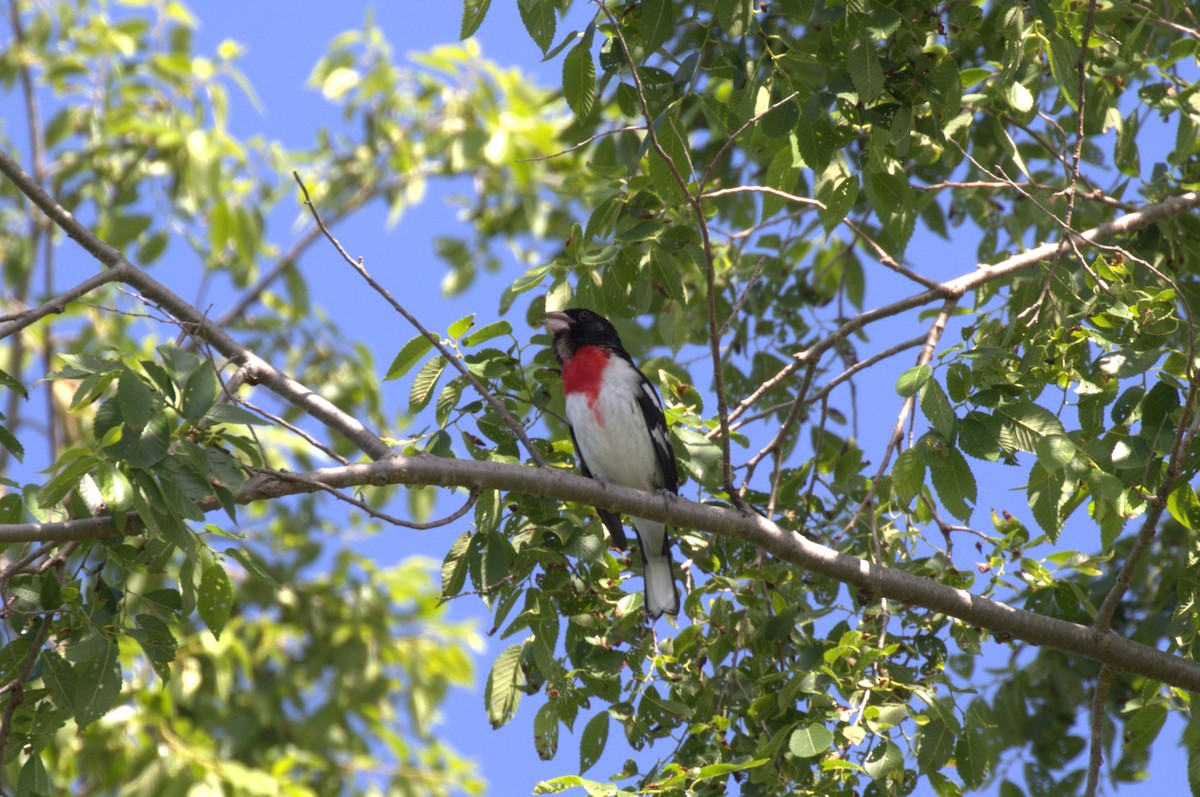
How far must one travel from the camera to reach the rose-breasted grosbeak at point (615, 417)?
5047 millimetres

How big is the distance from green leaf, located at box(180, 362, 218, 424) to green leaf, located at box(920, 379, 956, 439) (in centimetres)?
174

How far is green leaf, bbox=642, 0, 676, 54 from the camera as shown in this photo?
351cm

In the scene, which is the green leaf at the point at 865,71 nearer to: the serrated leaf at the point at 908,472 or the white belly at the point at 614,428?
the serrated leaf at the point at 908,472

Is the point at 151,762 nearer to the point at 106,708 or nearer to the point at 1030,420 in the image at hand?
the point at 106,708

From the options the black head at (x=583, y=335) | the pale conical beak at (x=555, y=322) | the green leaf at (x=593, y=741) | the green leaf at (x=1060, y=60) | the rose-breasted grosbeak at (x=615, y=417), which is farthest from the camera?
the black head at (x=583, y=335)

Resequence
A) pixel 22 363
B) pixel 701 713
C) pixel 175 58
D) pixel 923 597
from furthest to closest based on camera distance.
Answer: pixel 22 363 → pixel 175 58 → pixel 701 713 → pixel 923 597

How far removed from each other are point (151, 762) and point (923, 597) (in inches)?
203

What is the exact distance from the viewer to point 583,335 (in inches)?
211

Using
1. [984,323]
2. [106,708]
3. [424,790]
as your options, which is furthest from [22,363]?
[984,323]

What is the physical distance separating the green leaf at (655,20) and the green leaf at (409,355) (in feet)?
3.62

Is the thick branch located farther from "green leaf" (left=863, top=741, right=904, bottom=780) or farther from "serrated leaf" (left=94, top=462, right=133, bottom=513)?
"serrated leaf" (left=94, top=462, right=133, bottom=513)

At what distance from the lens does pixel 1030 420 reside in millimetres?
3111

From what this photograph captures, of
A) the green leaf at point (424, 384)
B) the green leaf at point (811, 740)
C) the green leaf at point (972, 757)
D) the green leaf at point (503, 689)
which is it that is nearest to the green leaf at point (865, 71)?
A: the green leaf at point (424, 384)

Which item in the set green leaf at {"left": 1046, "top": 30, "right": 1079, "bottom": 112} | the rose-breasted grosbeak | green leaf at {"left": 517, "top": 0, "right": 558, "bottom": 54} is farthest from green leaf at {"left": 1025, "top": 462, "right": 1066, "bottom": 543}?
the rose-breasted grosbeak
